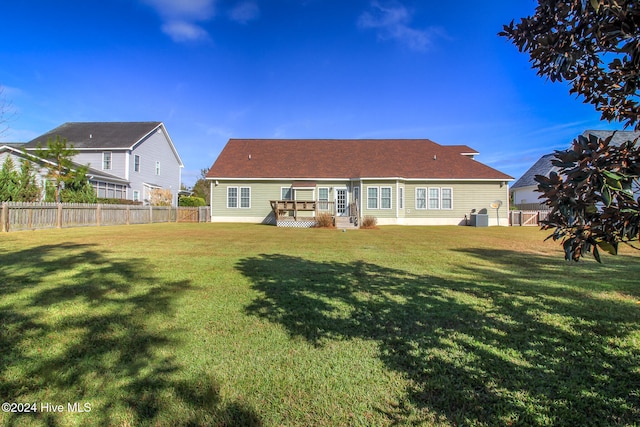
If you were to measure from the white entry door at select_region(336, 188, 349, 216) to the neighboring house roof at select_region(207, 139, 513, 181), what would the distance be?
1.08 metres

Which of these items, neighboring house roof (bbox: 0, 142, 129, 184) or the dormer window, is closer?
neighboring house roof (bbox: 0, 142, 129, 184)

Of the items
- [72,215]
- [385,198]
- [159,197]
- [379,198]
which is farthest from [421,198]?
[159,197]

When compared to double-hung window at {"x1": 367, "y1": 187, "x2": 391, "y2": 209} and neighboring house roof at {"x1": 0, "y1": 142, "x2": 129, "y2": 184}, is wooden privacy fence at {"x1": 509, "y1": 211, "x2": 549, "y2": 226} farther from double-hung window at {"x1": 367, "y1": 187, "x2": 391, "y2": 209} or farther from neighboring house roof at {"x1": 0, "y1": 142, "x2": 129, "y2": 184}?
neighboring house roof at {"x1": 0, "y1": 142, "x2": 129, "y2": 184}

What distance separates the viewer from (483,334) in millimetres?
3115

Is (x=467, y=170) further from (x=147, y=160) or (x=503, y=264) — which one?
(x=147, y=160)

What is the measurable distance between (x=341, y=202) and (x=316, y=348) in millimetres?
19555

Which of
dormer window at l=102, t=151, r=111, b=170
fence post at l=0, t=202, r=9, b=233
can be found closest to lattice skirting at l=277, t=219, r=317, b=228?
fence post at l=0, t=202, r=9, b=233

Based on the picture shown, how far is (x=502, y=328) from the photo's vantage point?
327 cm

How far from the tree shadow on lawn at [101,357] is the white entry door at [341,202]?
17.7 metres

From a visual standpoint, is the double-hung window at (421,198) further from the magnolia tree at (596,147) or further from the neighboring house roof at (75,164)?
the neighboring house roof at (75,164)

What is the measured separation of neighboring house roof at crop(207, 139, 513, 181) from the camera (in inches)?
867

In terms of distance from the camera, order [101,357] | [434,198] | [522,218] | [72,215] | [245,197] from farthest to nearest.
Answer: [522,218] < [245,197] < [434,198] < [72,215] < [101,357]

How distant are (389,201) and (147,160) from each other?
22.0 m

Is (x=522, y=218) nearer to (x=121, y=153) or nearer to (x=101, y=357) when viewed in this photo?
(x=101, y=357)
